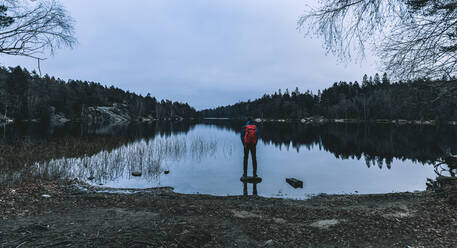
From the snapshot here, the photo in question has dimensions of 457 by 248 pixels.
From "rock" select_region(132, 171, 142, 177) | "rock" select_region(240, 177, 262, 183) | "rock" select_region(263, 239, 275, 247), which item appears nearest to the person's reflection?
"rock" select_region(240, 177, 262, 183)

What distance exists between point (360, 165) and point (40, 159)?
82.2ft

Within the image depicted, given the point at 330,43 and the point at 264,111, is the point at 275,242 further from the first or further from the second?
the point at 264,111

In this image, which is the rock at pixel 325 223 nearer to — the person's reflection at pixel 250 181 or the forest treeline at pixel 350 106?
the person's reflection at pixel 250 181

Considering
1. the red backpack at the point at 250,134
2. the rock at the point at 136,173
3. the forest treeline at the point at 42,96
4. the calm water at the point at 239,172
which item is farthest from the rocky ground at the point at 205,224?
the forest treeline at the point at 42,96

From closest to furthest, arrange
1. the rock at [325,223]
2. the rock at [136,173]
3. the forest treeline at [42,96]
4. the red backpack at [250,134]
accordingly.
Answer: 1. the rock at [325,223]
2. the red backpack at [250,134]
3. the rock at [136,173]
4. the forest treeline at [42,96]

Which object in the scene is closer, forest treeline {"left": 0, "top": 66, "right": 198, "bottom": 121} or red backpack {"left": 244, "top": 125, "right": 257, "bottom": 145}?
red backpack {"left": 244, "top": 125, "right": 257, "bottom": 145}

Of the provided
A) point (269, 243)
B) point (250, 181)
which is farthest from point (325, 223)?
point (250, 181)

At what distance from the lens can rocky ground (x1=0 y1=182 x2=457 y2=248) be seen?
4.49m

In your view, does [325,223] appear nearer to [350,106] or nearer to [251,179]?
[251,179]

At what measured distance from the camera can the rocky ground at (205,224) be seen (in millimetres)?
4492

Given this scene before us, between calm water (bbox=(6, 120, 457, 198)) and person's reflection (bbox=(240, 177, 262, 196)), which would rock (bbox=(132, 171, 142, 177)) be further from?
person's reflection (bbox=(240, 177, 262, 196))

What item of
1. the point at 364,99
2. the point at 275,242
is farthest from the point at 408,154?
the point at 364,99

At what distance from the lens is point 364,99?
111 metres

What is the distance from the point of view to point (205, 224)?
18.4ft
